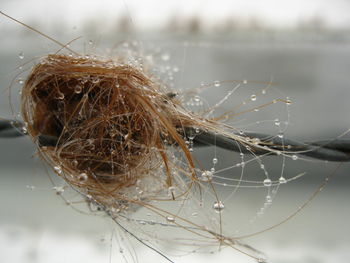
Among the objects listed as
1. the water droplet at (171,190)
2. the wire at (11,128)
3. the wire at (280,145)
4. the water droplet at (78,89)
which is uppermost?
the water droplet at (78,89)

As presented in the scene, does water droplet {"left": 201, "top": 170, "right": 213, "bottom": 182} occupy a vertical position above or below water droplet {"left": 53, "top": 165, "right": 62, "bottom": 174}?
above

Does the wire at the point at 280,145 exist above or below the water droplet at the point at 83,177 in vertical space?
above

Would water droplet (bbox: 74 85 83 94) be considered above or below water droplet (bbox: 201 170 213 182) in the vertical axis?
above

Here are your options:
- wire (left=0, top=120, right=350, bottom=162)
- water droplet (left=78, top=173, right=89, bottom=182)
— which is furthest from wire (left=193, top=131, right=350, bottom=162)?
water droplet (left=78, top=173, right=89, bottom=182)

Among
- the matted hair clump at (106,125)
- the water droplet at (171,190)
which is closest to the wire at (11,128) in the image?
the matted hair clump at (106,125)

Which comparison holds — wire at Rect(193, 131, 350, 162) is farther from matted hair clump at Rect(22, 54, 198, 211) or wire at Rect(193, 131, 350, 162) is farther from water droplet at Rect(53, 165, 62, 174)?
water droplet at Rect(53, 165, 62, 174)

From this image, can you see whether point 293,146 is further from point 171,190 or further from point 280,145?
point 171,190

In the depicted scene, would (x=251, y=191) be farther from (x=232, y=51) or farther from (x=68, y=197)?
(x=68, y=197)

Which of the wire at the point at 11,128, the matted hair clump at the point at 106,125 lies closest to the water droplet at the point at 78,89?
the matted hair clump at the point at 106,125

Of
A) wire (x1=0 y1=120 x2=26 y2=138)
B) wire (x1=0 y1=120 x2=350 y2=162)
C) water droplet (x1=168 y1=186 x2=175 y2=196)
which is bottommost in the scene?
water droplet (x1=168 y1=186 x2=175 y2=196)

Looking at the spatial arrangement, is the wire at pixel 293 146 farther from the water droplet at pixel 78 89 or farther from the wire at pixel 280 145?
the water droplet at pixel 78 89

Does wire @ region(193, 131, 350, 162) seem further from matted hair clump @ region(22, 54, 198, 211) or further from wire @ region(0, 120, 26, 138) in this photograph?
wire @ region(0, 120, 26, 138)

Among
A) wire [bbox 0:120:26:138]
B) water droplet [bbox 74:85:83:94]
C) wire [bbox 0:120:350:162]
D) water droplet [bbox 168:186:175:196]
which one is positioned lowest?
water droplet [bbox 168:186:175:196]
